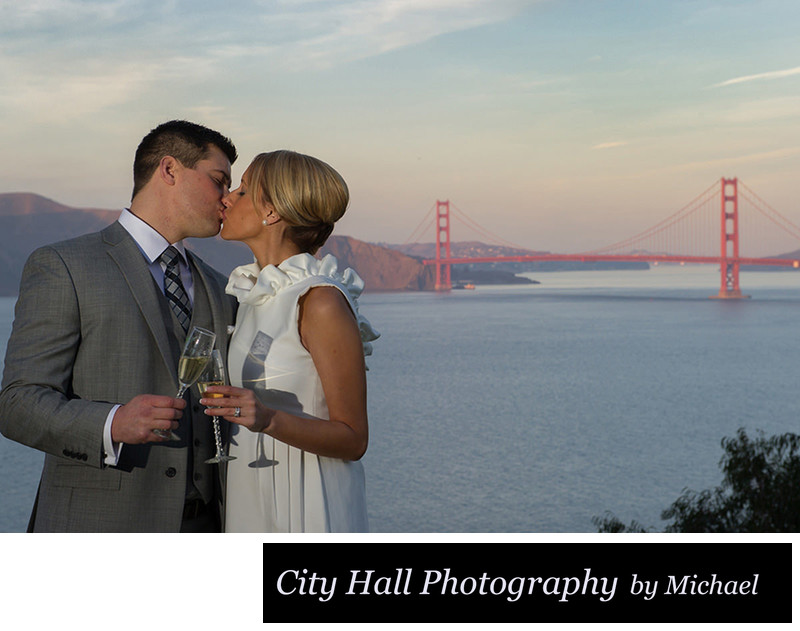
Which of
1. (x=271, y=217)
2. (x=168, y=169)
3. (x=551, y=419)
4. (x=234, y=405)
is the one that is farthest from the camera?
(x=551, y=419)

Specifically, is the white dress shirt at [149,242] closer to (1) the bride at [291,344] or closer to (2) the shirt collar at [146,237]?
(2) the shirt collar at [146,237]

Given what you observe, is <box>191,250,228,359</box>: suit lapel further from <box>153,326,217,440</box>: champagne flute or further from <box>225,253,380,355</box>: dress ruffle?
<box>153,326,217,440</box>: champagne flute

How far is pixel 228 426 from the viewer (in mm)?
2025

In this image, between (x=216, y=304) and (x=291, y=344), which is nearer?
(x=291, y=344)

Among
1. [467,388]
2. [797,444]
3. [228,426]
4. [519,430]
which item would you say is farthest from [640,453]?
[228,426]

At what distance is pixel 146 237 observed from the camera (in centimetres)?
201

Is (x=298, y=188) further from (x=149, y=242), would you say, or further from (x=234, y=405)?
(x=234, y=405)

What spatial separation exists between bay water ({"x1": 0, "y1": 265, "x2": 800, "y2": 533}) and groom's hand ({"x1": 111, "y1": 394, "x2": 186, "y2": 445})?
21.1 m

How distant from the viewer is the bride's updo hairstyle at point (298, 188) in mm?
1912

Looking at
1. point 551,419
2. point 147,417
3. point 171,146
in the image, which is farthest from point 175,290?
point 551,419

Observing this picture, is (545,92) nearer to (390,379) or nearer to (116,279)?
(390,379)

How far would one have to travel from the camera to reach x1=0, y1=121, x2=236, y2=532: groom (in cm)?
172

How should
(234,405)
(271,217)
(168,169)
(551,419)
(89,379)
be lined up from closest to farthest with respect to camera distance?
(234,405), (89,379), (271,217), (168,169), (551,419)

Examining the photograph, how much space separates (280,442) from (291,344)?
0.22 meters
